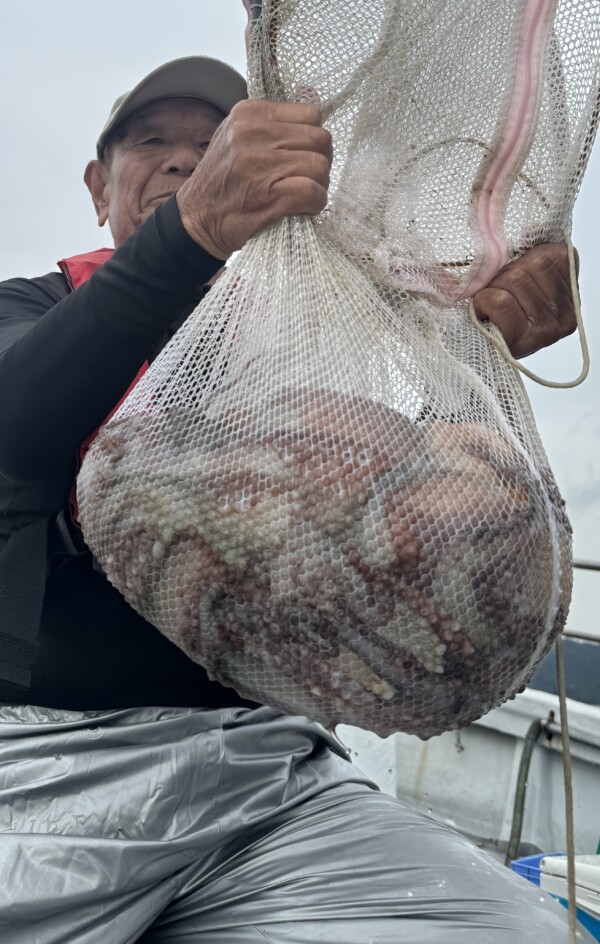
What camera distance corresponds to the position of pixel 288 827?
111 cm

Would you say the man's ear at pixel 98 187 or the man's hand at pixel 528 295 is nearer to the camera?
the man's hand at pixel 528 295

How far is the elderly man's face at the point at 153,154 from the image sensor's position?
59.1 inches

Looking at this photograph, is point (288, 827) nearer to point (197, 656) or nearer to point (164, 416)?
point (197, 656)

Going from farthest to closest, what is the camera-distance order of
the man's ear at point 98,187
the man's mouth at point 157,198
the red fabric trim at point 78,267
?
the man's ear at point 98,187 → the man's mouth at point 157,198 → the red fabric trim at point 78,267

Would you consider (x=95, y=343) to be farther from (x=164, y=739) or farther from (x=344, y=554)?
(x=164, y=739)

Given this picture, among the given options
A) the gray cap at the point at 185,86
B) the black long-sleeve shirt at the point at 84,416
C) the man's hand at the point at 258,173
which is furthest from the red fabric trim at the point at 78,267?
the man's hand at the point at 258,173

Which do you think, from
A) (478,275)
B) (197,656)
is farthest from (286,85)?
(197,656)

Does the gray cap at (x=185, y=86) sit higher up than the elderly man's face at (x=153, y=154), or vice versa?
the gray cap at (x=185, y=86)

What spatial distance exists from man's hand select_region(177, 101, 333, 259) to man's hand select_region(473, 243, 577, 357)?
251 millimetres

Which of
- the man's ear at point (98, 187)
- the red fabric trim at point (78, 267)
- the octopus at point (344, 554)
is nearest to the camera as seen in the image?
the octopus at point (344, 554)

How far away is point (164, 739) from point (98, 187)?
45.3 inches

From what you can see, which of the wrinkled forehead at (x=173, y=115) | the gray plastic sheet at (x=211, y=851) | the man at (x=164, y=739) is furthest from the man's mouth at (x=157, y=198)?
the gray plastic sheet at (x=211, y=851)

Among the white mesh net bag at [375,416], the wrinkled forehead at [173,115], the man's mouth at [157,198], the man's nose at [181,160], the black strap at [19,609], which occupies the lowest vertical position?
the black strap at [19,609]

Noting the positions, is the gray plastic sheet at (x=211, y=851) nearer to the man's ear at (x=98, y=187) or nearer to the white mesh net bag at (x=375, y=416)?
the white mesh net bag at (x=375, y=416)
